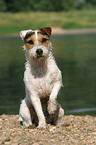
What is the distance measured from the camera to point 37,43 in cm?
668

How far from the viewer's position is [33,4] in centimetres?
9562

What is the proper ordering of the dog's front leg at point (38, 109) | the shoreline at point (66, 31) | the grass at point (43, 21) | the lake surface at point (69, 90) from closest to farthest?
the dog's front leg at point (38, 109)
the lake surface at point (69, 90)
the shoreline at point (66, 31)
the grass at point (43, 21)

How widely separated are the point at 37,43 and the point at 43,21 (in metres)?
66.3

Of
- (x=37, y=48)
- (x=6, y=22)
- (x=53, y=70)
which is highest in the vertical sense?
(x=37, y=48)

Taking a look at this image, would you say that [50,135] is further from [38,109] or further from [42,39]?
[42,39]

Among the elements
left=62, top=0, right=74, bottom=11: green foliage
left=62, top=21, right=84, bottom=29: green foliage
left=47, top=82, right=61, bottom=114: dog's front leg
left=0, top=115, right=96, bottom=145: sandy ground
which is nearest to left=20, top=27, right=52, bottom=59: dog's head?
left=47, top=82, right=61, bottom=114: dog's front leg

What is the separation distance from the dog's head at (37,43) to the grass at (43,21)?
60.0 m

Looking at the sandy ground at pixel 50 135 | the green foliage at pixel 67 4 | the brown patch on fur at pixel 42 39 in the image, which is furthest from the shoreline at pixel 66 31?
the brown patch on fur at pixel 42 39

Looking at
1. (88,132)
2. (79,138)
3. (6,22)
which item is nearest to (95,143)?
(79,138)

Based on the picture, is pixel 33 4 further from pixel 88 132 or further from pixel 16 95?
pixel 88 132

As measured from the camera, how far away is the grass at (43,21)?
69.4 metres

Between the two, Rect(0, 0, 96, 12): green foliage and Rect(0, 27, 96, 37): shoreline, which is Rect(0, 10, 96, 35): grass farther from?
Rect(0, 0, 96, 12): green foliage

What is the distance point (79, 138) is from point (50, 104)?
0.99m

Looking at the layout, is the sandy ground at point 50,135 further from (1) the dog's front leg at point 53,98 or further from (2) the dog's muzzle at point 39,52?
(2) the dog's muzzle at point 39,52
